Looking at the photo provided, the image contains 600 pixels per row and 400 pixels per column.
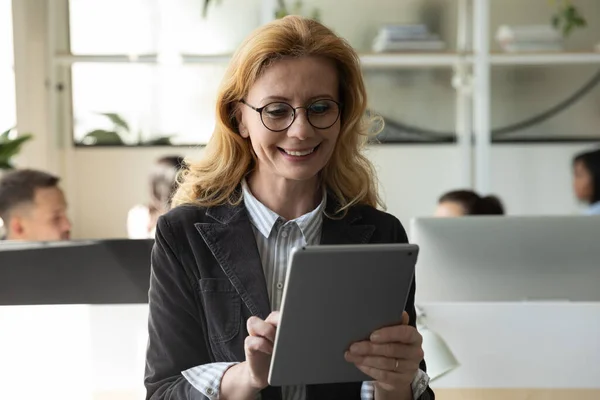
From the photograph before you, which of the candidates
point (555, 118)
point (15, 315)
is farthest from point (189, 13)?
point (15, 315)

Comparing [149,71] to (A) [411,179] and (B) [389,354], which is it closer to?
(A) [411,179]

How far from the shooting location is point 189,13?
620 cm

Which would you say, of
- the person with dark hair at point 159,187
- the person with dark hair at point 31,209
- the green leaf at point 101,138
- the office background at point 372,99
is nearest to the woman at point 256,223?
the person with dark hair at point 31,209

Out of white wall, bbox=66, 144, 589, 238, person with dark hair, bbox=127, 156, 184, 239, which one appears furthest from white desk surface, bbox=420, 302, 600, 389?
white wall, bbox=66, 144, 589, 238

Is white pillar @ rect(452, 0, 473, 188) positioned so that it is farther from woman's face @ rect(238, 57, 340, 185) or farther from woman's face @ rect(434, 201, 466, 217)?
woman's face @ rect(238, 57, 340, 185)

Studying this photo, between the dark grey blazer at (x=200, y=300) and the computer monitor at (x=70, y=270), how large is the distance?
1.56ft

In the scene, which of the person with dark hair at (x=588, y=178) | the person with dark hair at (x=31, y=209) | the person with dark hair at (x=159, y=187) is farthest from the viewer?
the person with dark hair at (x=588, y=178)

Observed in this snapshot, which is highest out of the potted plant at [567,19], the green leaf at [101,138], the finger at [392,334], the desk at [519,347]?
the potted plant at [567,19]

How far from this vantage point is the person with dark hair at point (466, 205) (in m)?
3.81

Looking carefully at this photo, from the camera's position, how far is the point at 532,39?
19.2 feet

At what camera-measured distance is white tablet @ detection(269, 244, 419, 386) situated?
1.21 meters

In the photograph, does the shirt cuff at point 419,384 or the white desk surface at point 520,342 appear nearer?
the shirt cuff at point 419,384

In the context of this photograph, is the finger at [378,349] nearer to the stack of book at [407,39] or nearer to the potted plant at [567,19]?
the stack of book at [407,39]

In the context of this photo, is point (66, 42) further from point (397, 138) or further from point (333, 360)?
point (333, 360)
